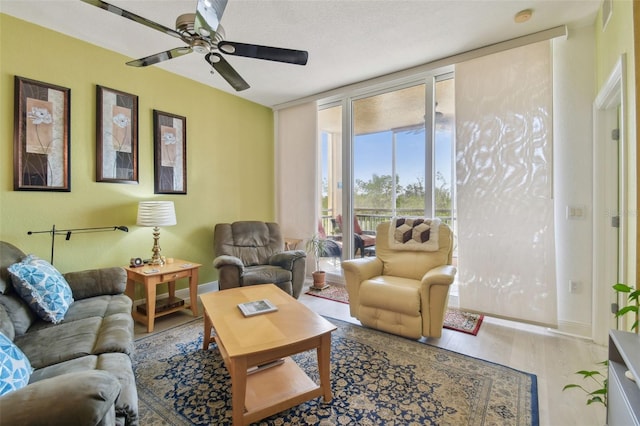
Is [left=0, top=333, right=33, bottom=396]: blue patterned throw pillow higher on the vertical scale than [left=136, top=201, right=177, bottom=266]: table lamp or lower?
lower

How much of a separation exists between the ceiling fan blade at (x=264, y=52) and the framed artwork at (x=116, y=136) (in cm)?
175

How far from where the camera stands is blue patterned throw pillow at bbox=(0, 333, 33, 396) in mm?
1046

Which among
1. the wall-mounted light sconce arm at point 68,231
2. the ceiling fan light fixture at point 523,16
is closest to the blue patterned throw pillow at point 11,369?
the wall-mounted light sconce arm at point 68,231

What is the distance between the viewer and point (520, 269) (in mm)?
2740

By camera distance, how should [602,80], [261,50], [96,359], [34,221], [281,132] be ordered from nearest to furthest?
[96,359]
[261,50]
[602,80]
[34,221]
[281,132]

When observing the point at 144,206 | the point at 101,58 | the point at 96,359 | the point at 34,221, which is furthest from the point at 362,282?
the point at 101,58

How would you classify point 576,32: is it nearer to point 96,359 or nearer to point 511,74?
point 511,74

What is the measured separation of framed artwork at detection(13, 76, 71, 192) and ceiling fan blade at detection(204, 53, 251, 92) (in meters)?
1.60

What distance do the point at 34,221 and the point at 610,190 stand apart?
4.80 metres

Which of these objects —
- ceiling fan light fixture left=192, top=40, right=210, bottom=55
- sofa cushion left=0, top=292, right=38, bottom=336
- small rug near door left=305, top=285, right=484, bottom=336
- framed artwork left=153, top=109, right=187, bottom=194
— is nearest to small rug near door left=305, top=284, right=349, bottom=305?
small rug near door left=305, top=285, right=484, bottom=336

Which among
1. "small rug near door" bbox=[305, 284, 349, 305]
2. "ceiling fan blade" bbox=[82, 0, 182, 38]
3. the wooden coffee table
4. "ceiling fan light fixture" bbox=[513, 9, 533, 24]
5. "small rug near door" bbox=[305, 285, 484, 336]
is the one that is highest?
"ceiling fan light fixture" bbox=[513, 9, 533, 24]

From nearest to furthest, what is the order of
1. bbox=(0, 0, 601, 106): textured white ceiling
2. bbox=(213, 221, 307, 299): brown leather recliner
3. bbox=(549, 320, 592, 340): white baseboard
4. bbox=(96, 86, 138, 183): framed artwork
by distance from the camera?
bbox=(0, 0, 601, 106): textured white ceiling, bbox=(549, 320, 592, 340): white baseboard, bbox=(96, 86, 138, 183): framed artwork, bbox=(213, 221, 307, 299): brown leather recliner

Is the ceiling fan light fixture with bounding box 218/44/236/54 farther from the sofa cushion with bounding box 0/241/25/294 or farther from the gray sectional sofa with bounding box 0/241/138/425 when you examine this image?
the sofa cushion with bounding box 0/241/25/294

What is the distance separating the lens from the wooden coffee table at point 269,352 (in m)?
1.45
